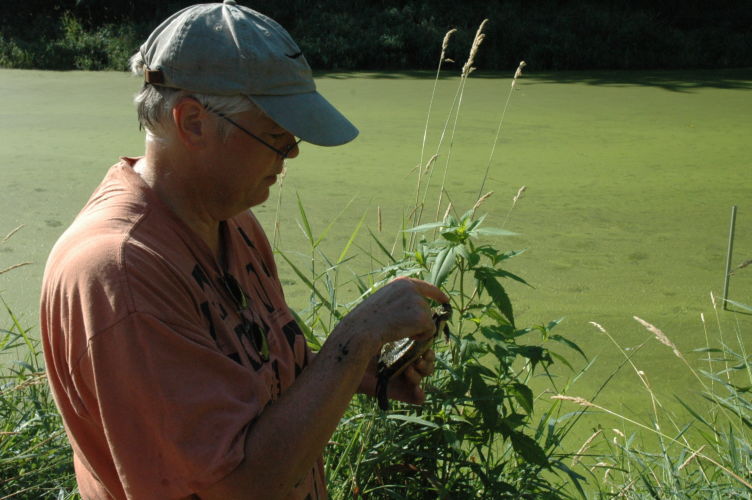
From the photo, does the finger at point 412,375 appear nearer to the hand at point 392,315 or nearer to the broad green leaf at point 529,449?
the hand at point 392,315

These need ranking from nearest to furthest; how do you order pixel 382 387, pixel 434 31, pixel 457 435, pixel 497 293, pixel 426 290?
pixel 426 290 → pixel 382 387 → pixel 497 293 → pixel 457 435 → pixel 434 31

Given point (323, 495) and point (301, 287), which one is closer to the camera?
point (323, 495)

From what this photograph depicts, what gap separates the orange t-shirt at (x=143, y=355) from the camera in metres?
0.68

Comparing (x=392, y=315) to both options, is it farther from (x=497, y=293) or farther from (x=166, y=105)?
(x=497, y=293)

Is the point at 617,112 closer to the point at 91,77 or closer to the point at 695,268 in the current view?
the point at 695,268

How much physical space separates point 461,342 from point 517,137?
12.0 feet

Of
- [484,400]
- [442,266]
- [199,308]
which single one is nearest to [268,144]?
[199,308]

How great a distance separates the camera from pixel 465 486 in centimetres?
148

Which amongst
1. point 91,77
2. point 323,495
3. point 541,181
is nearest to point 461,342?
point 323,495

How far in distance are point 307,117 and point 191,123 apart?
113mm

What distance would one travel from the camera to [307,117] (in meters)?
0.82

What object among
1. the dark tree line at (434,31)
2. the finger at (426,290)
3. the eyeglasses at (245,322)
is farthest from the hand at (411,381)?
the dark tree line at (434,31)

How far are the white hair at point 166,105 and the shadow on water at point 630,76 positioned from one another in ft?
20.7

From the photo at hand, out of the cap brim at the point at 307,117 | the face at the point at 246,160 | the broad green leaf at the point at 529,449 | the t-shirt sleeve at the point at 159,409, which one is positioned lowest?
the broad green leaf at the point at 529,449
